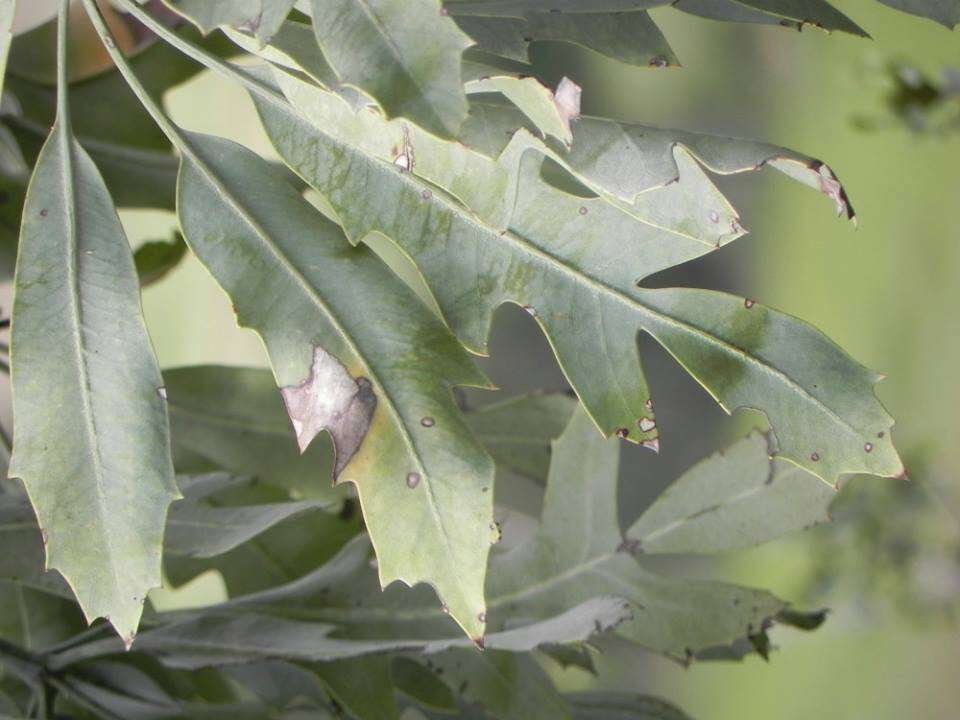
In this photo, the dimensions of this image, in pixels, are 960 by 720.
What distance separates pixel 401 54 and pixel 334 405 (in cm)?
12

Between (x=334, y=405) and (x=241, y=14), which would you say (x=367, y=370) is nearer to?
(x=334, y=405)

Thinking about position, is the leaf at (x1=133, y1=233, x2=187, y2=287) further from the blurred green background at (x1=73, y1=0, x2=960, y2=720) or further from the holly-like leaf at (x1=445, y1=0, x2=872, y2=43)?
the blurred green background at (x1=73, y1=0, x2=960, y2=720)

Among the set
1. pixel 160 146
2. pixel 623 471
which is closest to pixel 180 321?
pixel 623 471

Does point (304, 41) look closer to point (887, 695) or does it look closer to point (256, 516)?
point (256, 516)

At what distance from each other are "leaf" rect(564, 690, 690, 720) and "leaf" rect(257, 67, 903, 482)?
24 cm

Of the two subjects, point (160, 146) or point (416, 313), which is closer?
point (416, 313)

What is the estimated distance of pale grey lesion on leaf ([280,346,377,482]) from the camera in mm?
353

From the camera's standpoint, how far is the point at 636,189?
12.3 inches

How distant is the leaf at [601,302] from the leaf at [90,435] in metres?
0.09

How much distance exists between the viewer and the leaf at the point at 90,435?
1.17 ft

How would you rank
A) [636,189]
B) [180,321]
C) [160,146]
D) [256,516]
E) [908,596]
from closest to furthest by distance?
[636,189]
[256,516]
[160,146]
[908,596]
[180,321]

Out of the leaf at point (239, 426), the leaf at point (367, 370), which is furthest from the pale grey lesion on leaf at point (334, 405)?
the leaf at point (239, 426)

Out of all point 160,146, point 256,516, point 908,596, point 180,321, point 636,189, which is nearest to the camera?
point 636,189

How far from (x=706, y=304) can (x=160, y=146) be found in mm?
378
